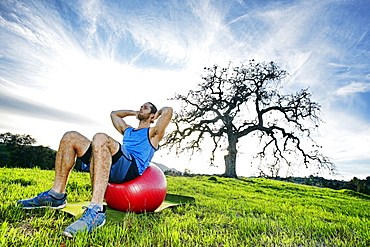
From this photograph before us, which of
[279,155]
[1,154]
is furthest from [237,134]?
[1,154]

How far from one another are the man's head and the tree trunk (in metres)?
12.1

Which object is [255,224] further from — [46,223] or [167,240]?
[46,223]

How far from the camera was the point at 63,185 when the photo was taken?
2801mm

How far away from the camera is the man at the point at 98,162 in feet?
7.60

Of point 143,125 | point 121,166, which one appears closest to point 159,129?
point 143,125

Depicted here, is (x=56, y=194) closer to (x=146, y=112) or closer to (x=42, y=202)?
(x=42, y=202)

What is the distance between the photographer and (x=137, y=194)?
9.62 ft

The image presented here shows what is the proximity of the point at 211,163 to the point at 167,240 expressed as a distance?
14.0 meters

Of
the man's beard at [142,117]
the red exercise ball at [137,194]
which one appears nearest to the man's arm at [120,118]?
the man's beard at [142,117]

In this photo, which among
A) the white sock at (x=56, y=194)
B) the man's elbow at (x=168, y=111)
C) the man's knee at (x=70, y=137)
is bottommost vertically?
the white sock at (x=56, y=194)

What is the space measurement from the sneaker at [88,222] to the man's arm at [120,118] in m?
1.73

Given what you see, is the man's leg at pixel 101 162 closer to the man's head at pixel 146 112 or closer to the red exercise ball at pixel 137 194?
the red exercise ball at pixel 137 194

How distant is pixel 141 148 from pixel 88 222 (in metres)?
1.14

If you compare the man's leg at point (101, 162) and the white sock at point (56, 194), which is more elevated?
the man's leg at point (101, 162)
